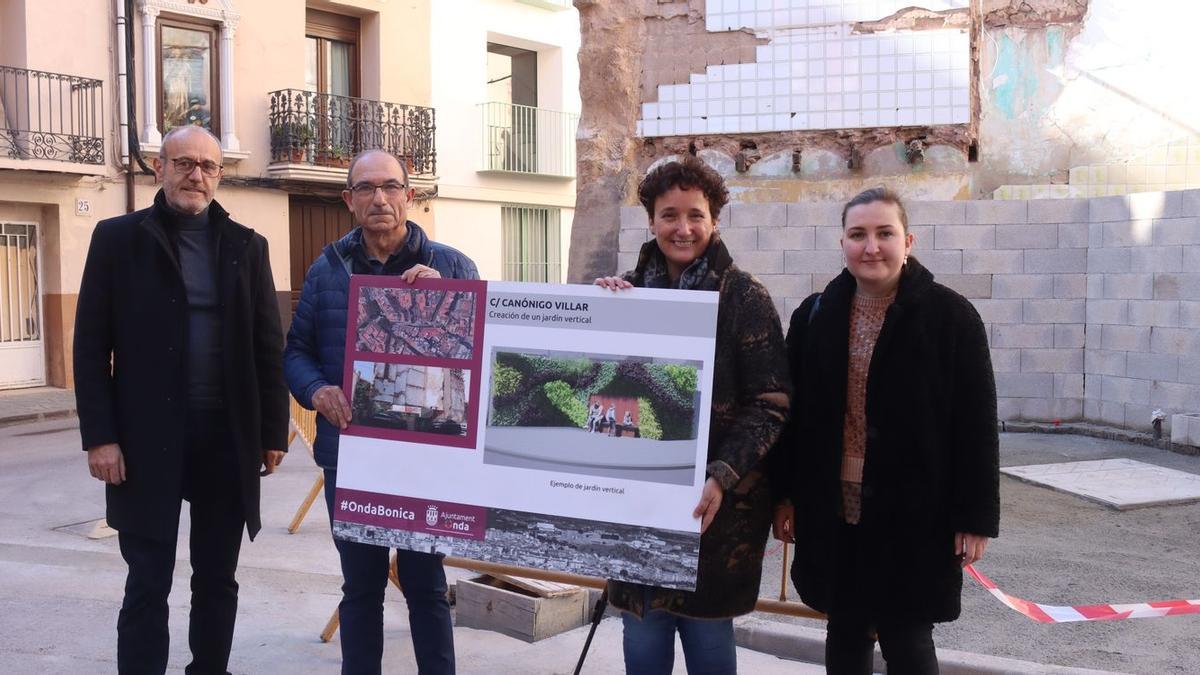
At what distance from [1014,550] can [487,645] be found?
2.72 metres

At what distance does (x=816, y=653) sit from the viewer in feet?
12.7

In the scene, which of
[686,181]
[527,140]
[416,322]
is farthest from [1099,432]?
[527,140]

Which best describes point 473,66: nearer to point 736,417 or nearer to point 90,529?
point 90,529

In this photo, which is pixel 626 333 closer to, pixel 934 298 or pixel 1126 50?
pixel 934 298

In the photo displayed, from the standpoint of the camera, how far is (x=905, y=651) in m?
2.70

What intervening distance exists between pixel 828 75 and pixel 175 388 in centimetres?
596

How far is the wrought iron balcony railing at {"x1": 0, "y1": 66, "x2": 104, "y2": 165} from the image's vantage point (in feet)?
43.7

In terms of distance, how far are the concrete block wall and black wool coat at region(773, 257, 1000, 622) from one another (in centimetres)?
553

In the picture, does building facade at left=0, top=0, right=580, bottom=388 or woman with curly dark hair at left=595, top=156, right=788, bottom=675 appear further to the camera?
building facade at left=0, top=0, right=580, bottom=388

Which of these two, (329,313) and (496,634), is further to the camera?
(496,634)

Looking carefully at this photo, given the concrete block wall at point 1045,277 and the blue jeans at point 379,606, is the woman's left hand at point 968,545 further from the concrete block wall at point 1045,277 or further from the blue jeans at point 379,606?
the concrete block wall at point 1045,277

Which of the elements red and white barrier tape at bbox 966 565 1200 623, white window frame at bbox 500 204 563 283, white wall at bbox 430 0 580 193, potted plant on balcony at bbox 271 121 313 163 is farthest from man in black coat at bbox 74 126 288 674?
→ white window frame at bbox 500 204 563 283

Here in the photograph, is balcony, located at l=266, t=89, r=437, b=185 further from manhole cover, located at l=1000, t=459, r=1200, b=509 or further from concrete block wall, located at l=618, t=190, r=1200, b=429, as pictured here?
manhole cover, located at l=1000, t=459, r=1200, b=509

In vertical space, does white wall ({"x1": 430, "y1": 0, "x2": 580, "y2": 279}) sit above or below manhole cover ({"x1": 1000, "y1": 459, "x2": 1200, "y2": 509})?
above
